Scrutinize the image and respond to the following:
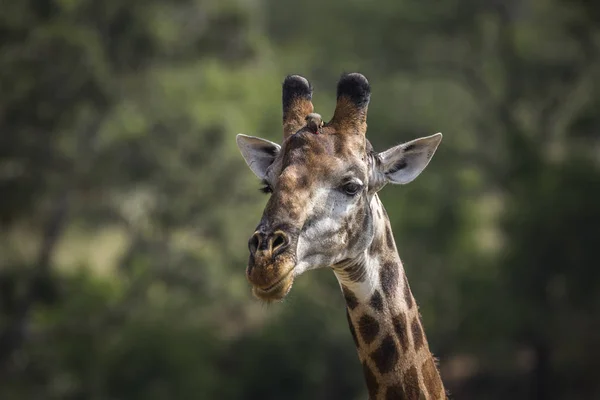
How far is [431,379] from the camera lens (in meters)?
6.95

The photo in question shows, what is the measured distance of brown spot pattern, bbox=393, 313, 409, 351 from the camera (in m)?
6.83

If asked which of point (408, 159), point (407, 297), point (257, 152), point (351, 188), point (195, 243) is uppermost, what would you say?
point (195, 243)

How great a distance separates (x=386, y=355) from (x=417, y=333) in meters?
0.31

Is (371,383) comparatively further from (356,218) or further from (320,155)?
(320,155)

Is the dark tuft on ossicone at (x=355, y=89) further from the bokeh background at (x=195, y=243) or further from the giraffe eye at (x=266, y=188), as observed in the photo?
the bokeh background at (x=195, y=243)

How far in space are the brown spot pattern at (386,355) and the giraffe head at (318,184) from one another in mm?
627

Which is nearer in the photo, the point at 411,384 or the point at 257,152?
the point at 411,384

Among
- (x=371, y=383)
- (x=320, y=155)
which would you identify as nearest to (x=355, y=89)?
(x=320, y=155)

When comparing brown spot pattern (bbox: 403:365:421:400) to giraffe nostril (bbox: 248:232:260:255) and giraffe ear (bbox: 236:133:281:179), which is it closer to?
giraffe nostril (bbox: 248:232:260:255)

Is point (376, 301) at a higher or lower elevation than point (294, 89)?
lower

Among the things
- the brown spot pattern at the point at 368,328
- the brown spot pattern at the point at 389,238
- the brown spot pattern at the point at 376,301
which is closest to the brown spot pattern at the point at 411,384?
the brown spot pattern at the point at 368,328

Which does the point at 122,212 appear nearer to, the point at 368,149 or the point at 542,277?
the point at 542,277

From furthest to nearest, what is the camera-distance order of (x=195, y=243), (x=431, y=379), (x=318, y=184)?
(x=195, y=243)
(x=431, y=379)
(x=318, y=184)

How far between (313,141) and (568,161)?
27.5 meters
